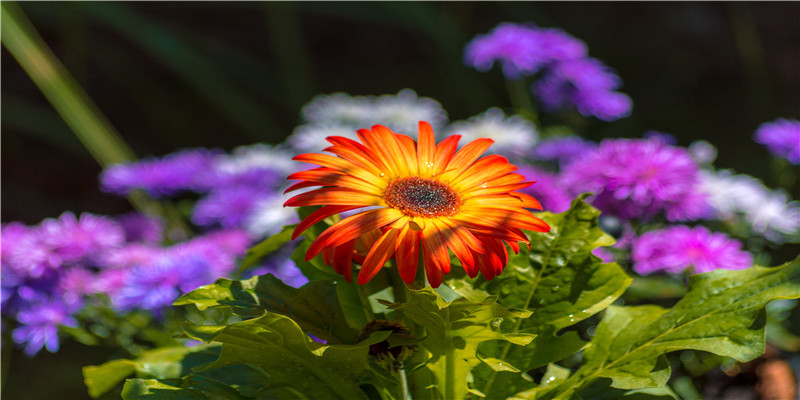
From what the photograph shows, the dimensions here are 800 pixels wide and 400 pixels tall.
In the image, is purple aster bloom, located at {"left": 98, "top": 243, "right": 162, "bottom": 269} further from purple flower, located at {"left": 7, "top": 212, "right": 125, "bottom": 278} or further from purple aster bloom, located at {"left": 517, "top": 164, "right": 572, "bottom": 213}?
purple aster bloom, located at {"left": 517, "top": 164, "right": 572, "bottom": 213}

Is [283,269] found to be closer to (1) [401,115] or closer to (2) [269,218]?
(2) [269,218]

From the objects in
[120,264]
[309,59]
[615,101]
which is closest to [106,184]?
[120,264]

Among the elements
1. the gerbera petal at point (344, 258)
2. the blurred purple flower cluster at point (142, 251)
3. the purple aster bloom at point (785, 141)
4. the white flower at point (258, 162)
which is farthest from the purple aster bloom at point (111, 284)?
the purple aster bloom at point (785, 141)

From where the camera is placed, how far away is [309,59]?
119 inches

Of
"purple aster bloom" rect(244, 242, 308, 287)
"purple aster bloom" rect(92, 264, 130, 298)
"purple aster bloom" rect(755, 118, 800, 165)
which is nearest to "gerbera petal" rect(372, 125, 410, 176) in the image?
"purple aster bloom" rect(244, 242, 308, 287)

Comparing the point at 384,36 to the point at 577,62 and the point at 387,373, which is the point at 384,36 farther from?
the point at 387,373

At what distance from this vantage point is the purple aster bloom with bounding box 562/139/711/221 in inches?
40.8

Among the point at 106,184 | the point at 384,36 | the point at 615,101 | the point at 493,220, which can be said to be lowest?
the point at 493,220

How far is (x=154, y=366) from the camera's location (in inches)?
29.0

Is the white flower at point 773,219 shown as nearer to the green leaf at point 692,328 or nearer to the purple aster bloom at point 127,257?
the green leaf at point 692,328

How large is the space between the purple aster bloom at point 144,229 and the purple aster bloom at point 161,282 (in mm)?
312

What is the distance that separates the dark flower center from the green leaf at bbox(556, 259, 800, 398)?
0.22 meters

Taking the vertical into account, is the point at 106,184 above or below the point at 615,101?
above

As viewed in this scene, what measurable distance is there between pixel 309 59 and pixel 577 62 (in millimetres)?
1793
